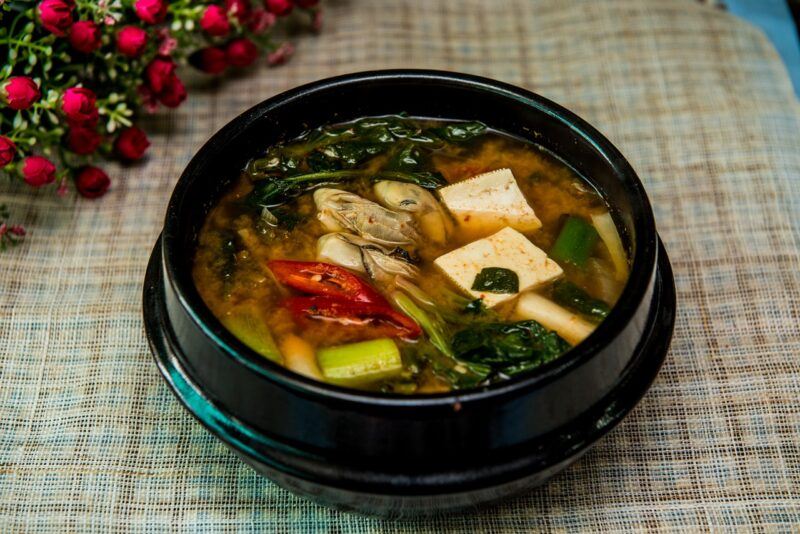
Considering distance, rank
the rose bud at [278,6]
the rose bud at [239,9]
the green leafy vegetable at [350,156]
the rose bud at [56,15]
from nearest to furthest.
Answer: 1. the green leafy vegetable at [350,156]
2. the rose bud at [56,15]
3. the rose bud at [239,9]
4. the rose bud at [278,6]

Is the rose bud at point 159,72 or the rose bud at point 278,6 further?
the rose bud at point 278,6

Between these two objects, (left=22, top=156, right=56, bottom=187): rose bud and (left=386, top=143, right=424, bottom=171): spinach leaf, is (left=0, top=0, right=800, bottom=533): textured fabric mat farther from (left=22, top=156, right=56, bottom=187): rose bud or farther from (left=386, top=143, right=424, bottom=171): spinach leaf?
(left=386, top=143, right=424, bottom=171): spinach leaf

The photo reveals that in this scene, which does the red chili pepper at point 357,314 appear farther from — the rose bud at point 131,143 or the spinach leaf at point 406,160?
the rose bud at point 131,143

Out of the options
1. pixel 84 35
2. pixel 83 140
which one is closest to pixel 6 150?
pixel 83 140

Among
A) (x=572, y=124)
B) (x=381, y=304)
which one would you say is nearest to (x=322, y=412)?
(x=381, y=304)

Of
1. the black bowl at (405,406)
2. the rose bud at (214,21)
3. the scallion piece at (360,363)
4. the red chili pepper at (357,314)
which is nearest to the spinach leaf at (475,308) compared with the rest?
the red chili pepper at (357,314)

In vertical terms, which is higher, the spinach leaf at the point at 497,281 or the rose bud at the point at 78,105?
the spinach leaf at the point at 497,281

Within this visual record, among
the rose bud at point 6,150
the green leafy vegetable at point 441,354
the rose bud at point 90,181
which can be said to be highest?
the green leafy vegetable at point 441,354
